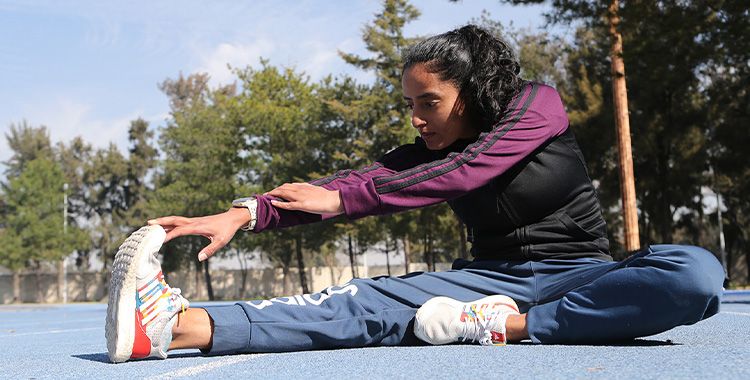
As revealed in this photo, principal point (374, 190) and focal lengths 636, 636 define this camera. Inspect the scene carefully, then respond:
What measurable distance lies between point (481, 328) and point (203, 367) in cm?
107

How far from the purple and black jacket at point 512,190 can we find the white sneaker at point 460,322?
323 mm

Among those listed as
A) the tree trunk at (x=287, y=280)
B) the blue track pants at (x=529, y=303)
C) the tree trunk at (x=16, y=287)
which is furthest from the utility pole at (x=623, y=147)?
the tree trunk at (x=16, y=287)

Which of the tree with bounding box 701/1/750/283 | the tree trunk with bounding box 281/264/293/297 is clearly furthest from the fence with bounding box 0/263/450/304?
the tree with bounding box 701/1/750/283

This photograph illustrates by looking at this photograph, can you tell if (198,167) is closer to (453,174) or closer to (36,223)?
(36,223)

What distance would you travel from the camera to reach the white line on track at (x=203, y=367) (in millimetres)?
1919

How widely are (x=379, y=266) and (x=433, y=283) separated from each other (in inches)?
1698

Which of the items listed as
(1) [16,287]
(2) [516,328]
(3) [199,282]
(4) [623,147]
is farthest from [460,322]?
(1) [16,287]

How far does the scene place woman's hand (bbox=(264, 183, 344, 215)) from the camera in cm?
236

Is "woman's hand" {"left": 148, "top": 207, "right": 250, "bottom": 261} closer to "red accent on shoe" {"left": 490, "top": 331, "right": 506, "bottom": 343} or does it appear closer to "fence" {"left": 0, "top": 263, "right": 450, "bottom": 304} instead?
"red accent on shoe" {"left": 490, "top": 331, "right": 506, "bottom": 343}

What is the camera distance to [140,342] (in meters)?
2.24

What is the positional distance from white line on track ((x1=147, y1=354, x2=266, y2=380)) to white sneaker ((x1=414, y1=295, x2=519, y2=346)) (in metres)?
0.66

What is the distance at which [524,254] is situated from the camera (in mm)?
2682

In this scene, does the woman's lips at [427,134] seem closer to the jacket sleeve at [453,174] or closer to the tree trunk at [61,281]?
the jacket sleeve at [453,174]

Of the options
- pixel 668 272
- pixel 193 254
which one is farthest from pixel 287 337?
pixel 193 254
